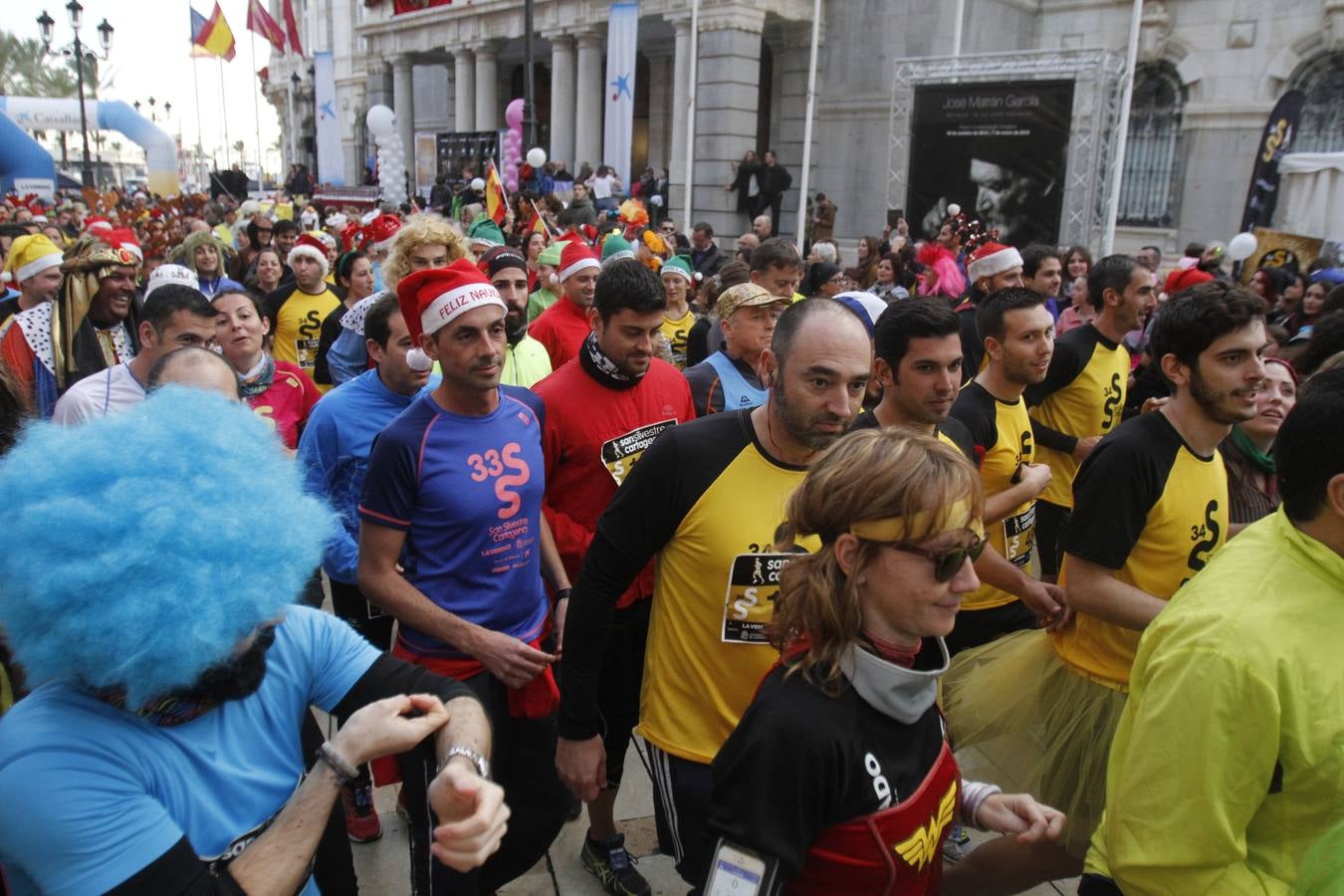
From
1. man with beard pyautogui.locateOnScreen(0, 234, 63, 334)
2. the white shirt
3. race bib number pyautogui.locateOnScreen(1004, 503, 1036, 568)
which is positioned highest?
man with beard pyautogui.locateOnScreen(0, 234, 63, 334)

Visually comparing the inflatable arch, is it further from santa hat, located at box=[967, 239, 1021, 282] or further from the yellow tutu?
the yellow tutu

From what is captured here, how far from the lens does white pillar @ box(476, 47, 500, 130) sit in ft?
88.9

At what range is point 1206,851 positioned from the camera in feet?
5.63

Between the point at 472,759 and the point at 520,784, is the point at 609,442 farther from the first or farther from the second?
the point at 472,759

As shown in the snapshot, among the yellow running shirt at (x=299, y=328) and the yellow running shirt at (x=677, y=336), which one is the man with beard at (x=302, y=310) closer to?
the yellow running shirt at (x=299, y=328)

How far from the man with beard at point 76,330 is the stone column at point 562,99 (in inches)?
822

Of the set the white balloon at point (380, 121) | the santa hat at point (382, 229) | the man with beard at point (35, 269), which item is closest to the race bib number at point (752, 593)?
the man with beard at point (35, 269)

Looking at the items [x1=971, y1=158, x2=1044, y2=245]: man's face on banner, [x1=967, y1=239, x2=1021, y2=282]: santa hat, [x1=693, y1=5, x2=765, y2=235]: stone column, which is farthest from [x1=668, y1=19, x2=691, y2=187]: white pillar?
[x1=967, y1=239, x2=1021, y2=282]: santa hat

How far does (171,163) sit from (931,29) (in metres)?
40.2

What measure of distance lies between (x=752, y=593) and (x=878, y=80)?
20.3 m

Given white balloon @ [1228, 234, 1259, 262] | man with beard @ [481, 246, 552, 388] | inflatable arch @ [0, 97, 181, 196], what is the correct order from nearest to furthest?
man with beard @ [481, 246, 552, 388]
white balloon @ [1228, 234, 1259, 262]
inflatable arch @ [0, 97, 181, 196]

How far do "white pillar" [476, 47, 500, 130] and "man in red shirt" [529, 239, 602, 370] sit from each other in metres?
23.3

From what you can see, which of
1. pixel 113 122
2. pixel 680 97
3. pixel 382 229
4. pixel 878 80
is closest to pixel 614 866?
pixel 382 229

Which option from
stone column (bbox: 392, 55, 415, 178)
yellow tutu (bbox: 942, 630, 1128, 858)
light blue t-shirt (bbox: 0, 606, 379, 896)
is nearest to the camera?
light blue t-shirt (bbox: 0, 606, 379, 896)
